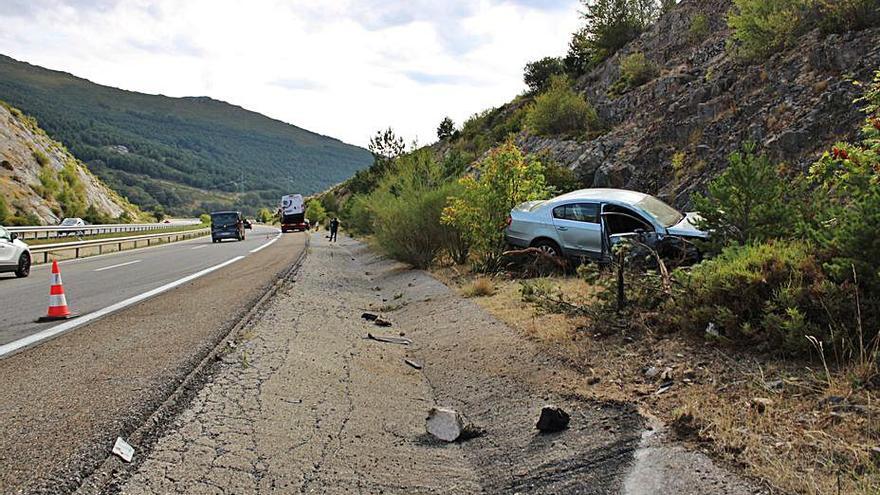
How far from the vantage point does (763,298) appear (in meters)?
5.67

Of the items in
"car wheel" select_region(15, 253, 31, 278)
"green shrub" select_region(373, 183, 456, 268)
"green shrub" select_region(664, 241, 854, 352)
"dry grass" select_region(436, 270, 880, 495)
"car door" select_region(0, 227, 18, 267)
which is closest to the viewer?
"dry grass" select_region(436, 270, 880, 495)

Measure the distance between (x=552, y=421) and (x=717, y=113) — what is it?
17.8 m

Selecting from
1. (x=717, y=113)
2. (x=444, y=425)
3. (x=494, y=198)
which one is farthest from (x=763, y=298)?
(x=717, y=113)

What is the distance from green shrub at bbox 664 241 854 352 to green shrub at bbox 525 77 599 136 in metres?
22.4

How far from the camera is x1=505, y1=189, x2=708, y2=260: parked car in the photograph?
38.5 ft

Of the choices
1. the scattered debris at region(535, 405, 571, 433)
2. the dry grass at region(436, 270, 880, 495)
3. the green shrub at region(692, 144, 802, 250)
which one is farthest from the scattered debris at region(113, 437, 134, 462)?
the green shrub at region(692, 144, 802, 250)

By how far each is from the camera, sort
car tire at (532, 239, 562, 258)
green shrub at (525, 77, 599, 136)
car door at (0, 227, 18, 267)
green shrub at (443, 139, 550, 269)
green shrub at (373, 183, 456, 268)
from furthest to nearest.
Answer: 1. green shrub at (525, 77, 599, 136)
2. green shrub at (373, 183, 456, 268)
3. car door at (0, 227, 18, 267)
4. green shrub at (443, 139, 550, 269)
5. car tire at (532, 239, 562, 258)

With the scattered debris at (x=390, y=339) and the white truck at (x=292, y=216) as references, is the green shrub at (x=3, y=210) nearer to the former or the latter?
the white truck at (x=292, y=216)

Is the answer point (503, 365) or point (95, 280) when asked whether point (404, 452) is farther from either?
point (95, 280)

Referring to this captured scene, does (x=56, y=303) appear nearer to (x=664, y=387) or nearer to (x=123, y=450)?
(x=123, y=450)

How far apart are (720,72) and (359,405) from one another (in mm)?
20398

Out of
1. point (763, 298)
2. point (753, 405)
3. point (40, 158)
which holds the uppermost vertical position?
point (40, 158)

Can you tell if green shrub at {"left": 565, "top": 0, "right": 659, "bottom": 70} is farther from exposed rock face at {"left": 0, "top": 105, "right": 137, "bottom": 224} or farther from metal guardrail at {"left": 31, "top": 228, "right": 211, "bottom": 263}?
exposed rock face at {"left": 0, "top": 105, "right": 137, "bottom": 224}

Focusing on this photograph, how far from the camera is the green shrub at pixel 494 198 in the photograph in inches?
572
